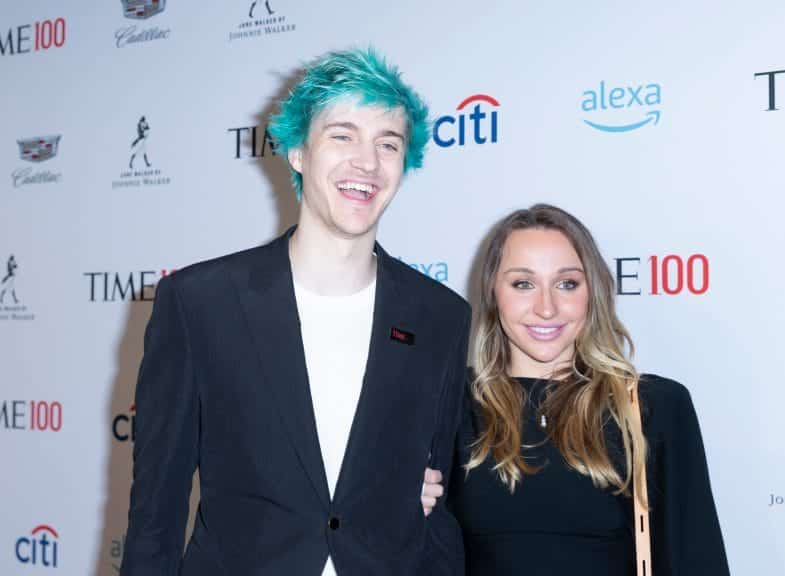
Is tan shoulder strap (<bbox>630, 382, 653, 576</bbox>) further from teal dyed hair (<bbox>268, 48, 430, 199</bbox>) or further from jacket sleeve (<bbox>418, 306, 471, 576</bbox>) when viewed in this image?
teal dyed hair (<bbox>268, 48, 430, 199</bbox>)

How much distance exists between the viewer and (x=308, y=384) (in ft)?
6.48

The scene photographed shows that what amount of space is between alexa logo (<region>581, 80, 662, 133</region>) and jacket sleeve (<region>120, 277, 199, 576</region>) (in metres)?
1.84

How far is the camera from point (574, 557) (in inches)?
91.5

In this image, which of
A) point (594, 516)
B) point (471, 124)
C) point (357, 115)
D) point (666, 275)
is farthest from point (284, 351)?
point (471, 124)

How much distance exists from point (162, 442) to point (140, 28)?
9.45 feet

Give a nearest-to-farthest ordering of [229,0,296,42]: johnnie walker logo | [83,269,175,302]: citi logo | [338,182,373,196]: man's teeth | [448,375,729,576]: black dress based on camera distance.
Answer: [338,182,373,196]: man's teeth < [448,375,729,576]: black dress < [229,0,296,42]: johnnie walker logo < [83,269,175,302]: citi logo

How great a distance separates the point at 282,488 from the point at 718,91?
2.06 meters

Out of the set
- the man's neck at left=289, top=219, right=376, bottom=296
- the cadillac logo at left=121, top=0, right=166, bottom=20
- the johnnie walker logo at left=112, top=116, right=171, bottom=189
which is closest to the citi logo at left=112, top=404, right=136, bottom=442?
the johnnie walker logo at left=112, top=116, right=171, bottom=189

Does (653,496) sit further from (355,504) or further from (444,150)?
(444,150)

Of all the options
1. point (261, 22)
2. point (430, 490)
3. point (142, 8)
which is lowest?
point (430, 490)

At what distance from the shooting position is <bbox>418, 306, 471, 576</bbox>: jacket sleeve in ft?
7.45

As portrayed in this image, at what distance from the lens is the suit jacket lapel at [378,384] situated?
197 cm

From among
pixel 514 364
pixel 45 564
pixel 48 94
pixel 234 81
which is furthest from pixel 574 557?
pixel 48 94

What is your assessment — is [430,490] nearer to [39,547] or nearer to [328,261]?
[328,261]
